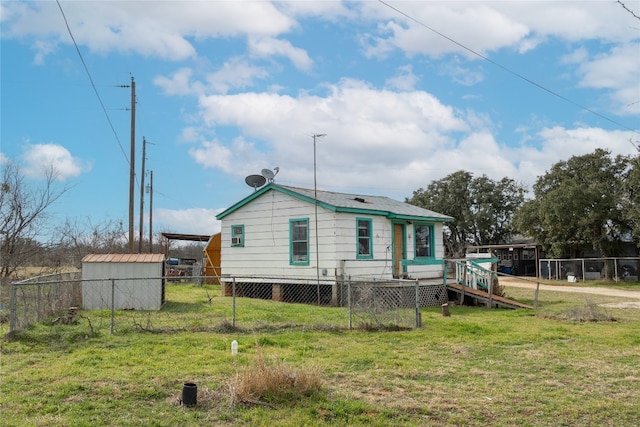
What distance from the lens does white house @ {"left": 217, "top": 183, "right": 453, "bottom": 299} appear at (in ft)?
54.0

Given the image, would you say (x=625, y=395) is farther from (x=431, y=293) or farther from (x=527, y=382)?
(x=431, y=293)

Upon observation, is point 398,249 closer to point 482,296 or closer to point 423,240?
point 423,240

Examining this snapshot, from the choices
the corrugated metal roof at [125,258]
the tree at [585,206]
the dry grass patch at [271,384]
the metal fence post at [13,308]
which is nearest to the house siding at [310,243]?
the corrugated metal roof at [125,258]

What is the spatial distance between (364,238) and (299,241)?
206 centimetres

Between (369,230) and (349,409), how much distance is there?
39.6 feet

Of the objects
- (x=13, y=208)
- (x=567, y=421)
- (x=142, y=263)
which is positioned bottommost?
(x=567, y=421)

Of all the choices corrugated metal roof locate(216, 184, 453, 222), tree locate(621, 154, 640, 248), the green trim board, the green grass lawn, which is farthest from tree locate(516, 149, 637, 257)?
the green grass lawn

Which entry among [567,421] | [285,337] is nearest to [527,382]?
[567,421]

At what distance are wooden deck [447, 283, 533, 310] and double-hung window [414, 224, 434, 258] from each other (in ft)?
5.78

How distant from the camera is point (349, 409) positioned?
214 inches

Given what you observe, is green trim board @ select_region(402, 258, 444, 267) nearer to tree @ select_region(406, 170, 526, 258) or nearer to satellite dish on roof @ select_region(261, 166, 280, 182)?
satellite dish on roof @ select_region(261, 166, 280, 182)

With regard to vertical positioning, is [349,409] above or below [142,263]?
below

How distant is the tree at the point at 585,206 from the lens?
107 feet

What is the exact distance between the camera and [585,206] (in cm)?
3341
